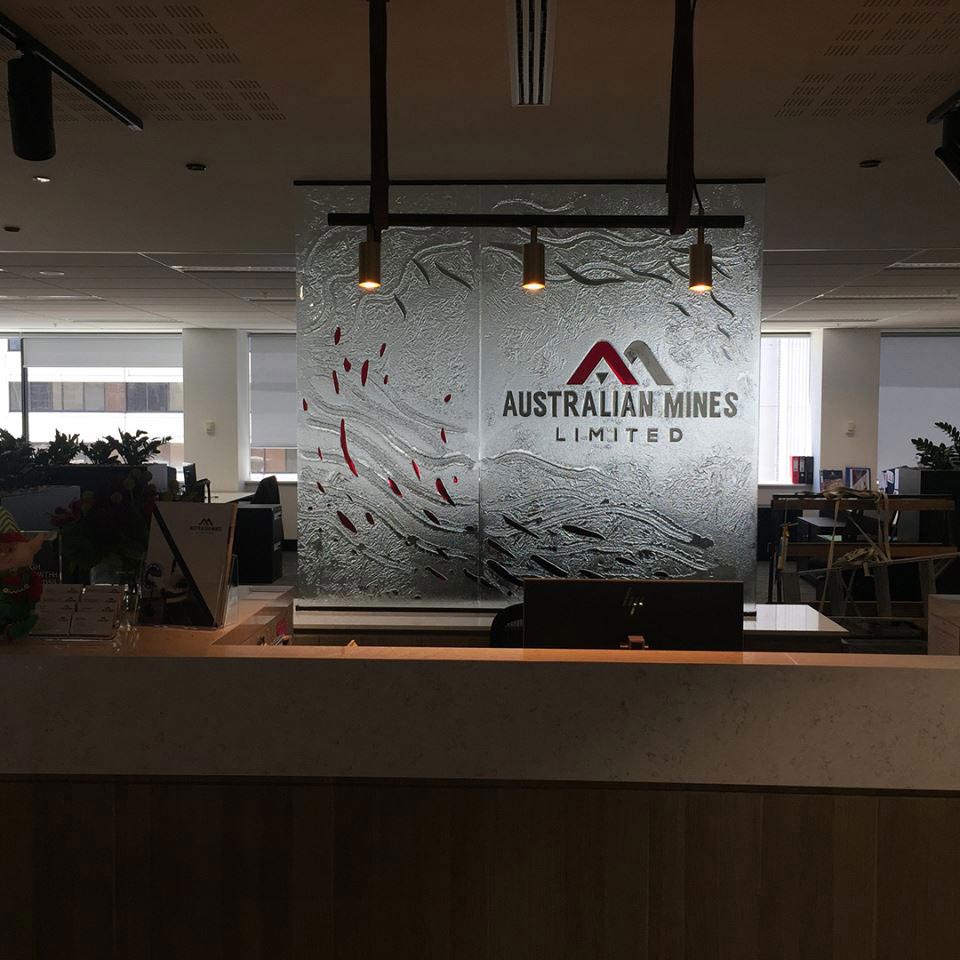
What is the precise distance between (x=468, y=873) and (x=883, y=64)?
2.65 meters

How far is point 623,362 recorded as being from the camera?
4.31m

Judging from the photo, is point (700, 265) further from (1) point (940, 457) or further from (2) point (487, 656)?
(1) point (940, 457)

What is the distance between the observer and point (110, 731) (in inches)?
79.7

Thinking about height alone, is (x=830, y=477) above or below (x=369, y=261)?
below

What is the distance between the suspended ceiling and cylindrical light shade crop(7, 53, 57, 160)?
102 millimetres

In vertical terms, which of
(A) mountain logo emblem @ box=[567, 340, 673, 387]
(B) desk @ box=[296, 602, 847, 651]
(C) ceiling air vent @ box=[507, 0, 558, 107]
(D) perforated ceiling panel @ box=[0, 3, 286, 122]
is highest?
(D) perforated ceiling panel @ box=[0, 3, 286, 122]

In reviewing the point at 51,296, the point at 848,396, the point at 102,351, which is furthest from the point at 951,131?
the point at 102,351

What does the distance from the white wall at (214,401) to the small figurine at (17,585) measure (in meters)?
9.00

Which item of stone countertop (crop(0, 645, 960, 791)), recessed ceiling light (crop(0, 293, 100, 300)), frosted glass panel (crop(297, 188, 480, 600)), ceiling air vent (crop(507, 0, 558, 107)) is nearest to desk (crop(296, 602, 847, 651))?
frosted glass panel (crop(297, 188, 480, 600))

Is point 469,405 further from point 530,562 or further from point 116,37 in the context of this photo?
point 116,37

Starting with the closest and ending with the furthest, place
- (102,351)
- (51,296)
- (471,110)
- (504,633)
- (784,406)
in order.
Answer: (504,633)
(471,110)
(51,296)
(784,406)
(102,351)

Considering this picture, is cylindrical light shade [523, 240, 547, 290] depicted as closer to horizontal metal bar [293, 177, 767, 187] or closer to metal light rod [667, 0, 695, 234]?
metal light rod [667, 0, 695, 234]

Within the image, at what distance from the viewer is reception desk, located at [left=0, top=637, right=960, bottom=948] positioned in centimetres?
193

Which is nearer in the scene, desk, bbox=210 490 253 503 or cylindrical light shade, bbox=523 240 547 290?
cylindrical light shade, bbox=523 240 547 290
